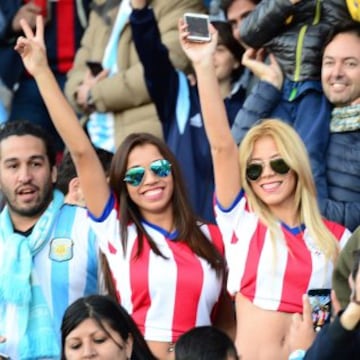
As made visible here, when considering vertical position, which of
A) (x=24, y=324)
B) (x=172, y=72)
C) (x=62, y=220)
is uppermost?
(x=172, y=72)

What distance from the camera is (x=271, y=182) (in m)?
6.76

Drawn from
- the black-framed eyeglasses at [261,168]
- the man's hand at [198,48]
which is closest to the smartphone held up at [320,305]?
the black-framed eyeglasses at [261,168]

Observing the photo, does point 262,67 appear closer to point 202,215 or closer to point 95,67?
point 202,215

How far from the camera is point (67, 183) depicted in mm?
7762

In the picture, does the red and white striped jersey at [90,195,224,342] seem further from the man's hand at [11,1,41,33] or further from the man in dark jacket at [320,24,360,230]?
the man's hand at [11,1,41,33]

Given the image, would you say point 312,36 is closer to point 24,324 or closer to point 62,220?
point 62,220

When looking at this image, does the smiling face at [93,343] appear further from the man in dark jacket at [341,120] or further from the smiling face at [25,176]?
the man in dark jacket at [341,120]

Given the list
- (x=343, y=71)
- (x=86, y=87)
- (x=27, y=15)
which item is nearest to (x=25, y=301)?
(x=343, y=71)

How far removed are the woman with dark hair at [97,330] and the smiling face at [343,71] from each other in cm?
169

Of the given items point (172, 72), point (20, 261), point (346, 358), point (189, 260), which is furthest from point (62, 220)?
point (346, 358)

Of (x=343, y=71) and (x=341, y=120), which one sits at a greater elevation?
(x=343, y=71)

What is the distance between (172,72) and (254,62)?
22.4 inches

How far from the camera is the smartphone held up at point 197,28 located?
22.6 feet

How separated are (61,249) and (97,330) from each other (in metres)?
0.93
